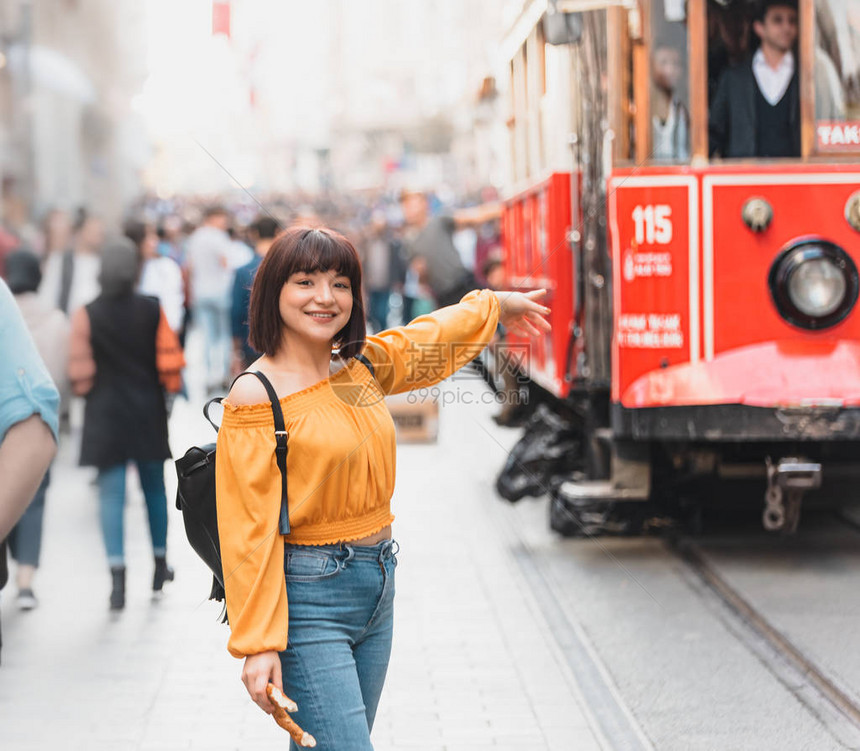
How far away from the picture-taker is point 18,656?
6039 millimetres

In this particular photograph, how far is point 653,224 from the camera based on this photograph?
7.10 meters

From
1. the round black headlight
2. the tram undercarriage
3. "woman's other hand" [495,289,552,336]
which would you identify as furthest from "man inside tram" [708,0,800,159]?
"woman's other hand" [495,289,552,336]

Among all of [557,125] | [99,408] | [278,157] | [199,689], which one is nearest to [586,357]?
[557,125]

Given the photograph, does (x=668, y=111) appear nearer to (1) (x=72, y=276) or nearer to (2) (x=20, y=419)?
(2) (x=20, y=419)

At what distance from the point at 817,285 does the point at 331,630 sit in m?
4.56

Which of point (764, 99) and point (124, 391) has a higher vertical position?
point (764, 99)

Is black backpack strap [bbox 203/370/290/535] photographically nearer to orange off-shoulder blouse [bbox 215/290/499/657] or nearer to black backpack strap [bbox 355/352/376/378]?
orange off-shoulder blouse [bbox 215/290/499/657]

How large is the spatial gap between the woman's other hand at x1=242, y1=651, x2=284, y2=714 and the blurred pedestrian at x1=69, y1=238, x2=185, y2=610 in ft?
13.5

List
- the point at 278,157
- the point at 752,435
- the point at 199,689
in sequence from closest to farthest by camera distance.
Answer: the point at 199,689 < the point at 752,435 < the point at 278,157

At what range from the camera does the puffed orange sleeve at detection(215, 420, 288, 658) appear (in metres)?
3.02

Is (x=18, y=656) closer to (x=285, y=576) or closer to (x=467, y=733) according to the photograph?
(x=467, y=733)

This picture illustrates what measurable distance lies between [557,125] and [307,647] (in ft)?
A: 19.2

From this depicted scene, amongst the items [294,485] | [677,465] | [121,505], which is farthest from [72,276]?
[294,485]

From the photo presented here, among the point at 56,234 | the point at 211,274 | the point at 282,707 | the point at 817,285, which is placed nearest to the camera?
the point at 282,707
